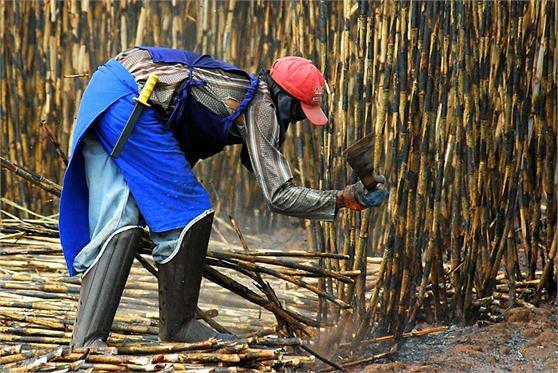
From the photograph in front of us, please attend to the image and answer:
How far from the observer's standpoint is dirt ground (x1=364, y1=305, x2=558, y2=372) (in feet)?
12.9

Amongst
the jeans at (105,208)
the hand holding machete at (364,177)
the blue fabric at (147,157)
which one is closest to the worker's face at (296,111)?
the hand holding machete at (364,177)

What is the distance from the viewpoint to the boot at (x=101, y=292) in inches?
131

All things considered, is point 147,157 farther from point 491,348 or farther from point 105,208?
point 491,348

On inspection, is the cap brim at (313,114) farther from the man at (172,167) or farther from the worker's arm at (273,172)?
the worker's arm at (273,172)

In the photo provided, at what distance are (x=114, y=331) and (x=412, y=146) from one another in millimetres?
1421

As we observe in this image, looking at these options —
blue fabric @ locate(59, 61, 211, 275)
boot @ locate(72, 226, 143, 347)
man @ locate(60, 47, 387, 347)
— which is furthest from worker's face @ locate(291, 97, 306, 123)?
boot @ locate(72, 226, 143, 347)

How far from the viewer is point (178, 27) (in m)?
6.43

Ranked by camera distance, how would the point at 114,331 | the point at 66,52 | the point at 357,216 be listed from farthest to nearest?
the point at 66,52, the point at 357,216, the point at 114,331

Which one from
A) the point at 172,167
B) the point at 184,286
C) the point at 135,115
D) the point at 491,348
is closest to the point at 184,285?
the point at 184,286

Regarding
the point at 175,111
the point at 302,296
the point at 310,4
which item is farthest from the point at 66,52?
the point at 175,111

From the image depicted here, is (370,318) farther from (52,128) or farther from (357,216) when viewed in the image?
(52,128)

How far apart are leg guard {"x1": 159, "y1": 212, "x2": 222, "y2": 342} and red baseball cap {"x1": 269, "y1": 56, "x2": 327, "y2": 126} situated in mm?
514

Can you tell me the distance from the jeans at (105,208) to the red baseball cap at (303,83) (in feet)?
2.05

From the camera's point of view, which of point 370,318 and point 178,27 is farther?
point 178,27
